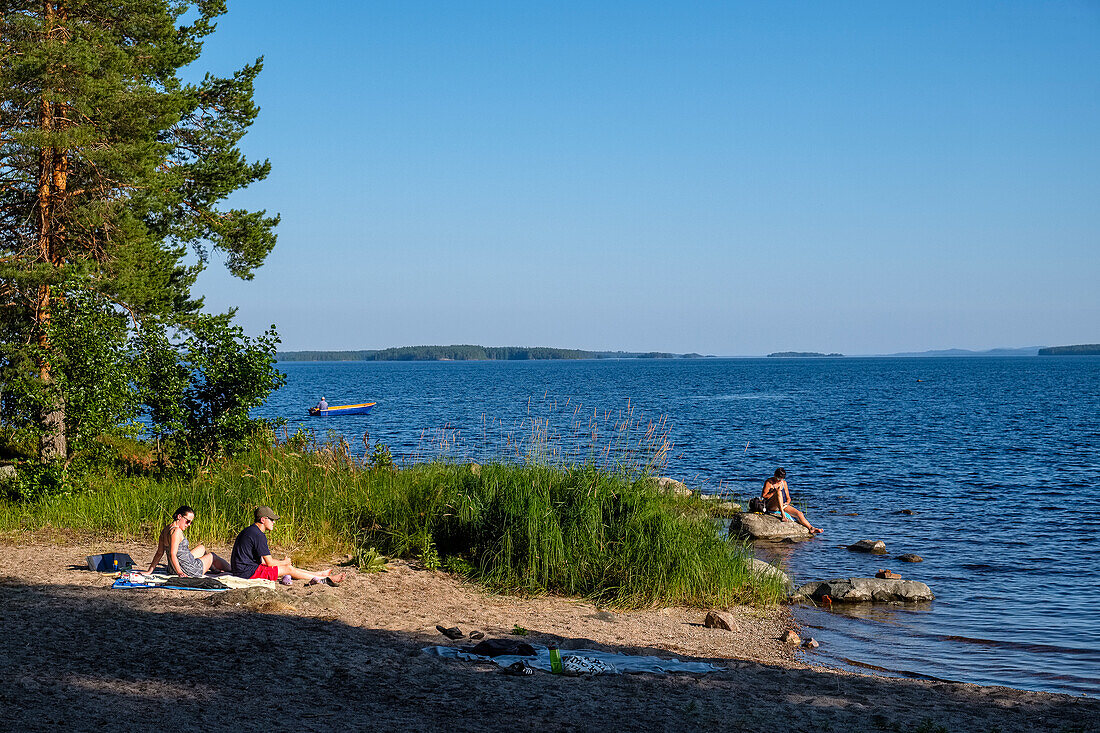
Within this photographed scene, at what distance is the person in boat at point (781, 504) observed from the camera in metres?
19.9

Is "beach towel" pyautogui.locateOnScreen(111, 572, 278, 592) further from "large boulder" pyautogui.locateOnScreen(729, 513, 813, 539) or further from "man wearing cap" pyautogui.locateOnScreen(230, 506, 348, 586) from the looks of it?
"large boulder" pyautogui.locateOnScreen(729, 513, 813, 539)

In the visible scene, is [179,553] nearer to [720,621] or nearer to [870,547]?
[720,621]

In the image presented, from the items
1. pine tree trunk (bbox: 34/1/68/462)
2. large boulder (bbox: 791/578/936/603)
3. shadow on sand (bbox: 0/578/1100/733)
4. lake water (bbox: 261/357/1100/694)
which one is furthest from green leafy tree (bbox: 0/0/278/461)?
large boulder (bbox: 791/578/936/603)

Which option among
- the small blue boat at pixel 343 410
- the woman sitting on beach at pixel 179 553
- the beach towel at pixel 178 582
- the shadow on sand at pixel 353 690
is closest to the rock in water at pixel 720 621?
the shadow on sand at pixel 353 690

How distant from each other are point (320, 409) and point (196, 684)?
47209 mm

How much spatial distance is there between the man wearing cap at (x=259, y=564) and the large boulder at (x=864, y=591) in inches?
272

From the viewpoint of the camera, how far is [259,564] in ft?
36.4

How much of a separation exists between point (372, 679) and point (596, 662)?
203cm

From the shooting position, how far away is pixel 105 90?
50.8 feet

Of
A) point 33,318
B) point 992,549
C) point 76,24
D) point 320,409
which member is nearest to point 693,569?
point 992,549

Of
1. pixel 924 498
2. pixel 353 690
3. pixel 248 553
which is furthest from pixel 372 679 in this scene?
pixel 924 498

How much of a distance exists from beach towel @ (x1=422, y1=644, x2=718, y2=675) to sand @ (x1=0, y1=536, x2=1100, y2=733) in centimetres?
18

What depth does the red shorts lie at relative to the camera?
Result: 1100 centimetres

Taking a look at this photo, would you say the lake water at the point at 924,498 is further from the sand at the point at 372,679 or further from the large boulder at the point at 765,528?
the sand at the point at 372,679
